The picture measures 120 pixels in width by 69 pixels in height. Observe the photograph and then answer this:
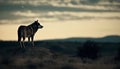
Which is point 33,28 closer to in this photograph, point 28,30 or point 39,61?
point 28,30

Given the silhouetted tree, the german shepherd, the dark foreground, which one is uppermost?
the german shepherd

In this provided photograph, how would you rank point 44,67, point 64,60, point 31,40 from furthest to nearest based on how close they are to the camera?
point 31,40 → point 64,60 → point 44,67

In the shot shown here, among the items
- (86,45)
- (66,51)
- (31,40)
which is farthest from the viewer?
(66,51)

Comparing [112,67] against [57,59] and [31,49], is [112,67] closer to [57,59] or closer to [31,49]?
[57,59]

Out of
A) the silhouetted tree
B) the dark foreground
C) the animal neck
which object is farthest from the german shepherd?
the silhouetted tree

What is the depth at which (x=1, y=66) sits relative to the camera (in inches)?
1455

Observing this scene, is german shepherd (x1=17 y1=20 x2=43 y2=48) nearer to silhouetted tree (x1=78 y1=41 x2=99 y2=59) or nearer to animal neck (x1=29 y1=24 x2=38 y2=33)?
animal neck (x1=29 y1=24 x2=38 y2=33)

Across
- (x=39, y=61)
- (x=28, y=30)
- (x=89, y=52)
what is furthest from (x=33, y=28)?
(x=39, y=61)

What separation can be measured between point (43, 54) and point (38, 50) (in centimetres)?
77

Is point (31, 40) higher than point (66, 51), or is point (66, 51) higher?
point (31, 40)

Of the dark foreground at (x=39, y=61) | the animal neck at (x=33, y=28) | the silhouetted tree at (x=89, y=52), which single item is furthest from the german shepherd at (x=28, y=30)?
the silhouetted tree at (x=89, y=52)

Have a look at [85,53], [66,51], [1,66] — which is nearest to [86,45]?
[85,53]

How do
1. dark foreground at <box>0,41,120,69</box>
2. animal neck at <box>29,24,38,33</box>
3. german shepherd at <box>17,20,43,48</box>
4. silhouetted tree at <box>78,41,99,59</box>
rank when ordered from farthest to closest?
silhouetted tree at <box>78,41,99,59</box> < animal neck at <box>29,24,38,33</box> < german shepherd at <box>17,20,43,48</box> < dark foreground at <box>0,41,120,69</box>

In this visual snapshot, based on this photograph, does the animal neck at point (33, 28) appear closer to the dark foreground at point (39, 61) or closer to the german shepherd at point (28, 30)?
the german shepherd at point (28, 30)
